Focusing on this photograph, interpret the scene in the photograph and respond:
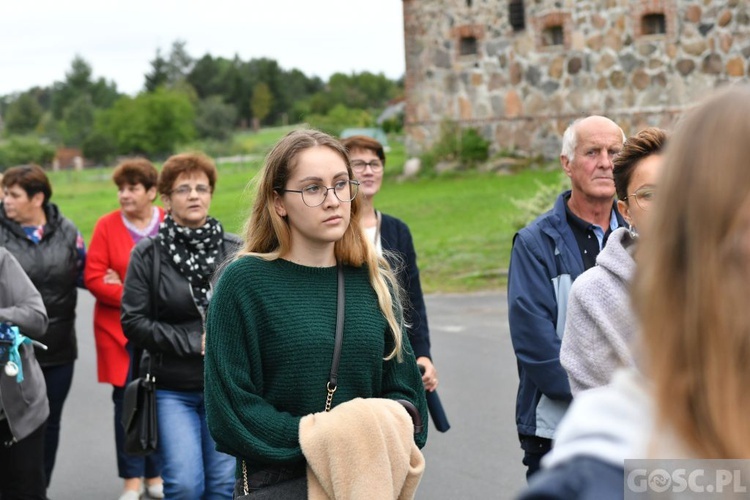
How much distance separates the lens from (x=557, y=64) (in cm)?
2570

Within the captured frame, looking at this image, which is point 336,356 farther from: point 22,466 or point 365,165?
point 365,165

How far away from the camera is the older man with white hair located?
4500mm

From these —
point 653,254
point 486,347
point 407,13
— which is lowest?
point 486,347

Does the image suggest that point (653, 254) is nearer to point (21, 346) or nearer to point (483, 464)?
point (21, 346)

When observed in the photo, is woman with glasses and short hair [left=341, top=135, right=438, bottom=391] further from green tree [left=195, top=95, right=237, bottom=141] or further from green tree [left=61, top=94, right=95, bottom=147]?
green tree [left=61, top=94, right=95, bottom=147]

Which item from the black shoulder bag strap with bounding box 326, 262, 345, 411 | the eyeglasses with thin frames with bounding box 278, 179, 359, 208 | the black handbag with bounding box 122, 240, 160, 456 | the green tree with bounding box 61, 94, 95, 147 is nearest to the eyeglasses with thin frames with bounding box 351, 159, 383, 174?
the black handbag with bounding box 122, 240, 160, 456

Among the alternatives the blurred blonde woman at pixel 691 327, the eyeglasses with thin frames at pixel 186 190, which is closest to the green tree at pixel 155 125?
the eyeglasses with thin frames at pixel 186 190

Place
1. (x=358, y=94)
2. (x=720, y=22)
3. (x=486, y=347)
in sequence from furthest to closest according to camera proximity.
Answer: (x=358, y=94) < (x=720, y=22) < (x=486, y=347)

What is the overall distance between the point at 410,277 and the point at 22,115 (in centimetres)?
11928

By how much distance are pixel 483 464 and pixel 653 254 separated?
247 inches

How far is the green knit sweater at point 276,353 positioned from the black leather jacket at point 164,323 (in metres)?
2.01

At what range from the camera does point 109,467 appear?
8312 millimetres

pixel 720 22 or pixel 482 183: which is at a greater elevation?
pixel 720 22

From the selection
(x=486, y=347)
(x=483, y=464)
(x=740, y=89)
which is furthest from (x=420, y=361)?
(x=486, y=347)
